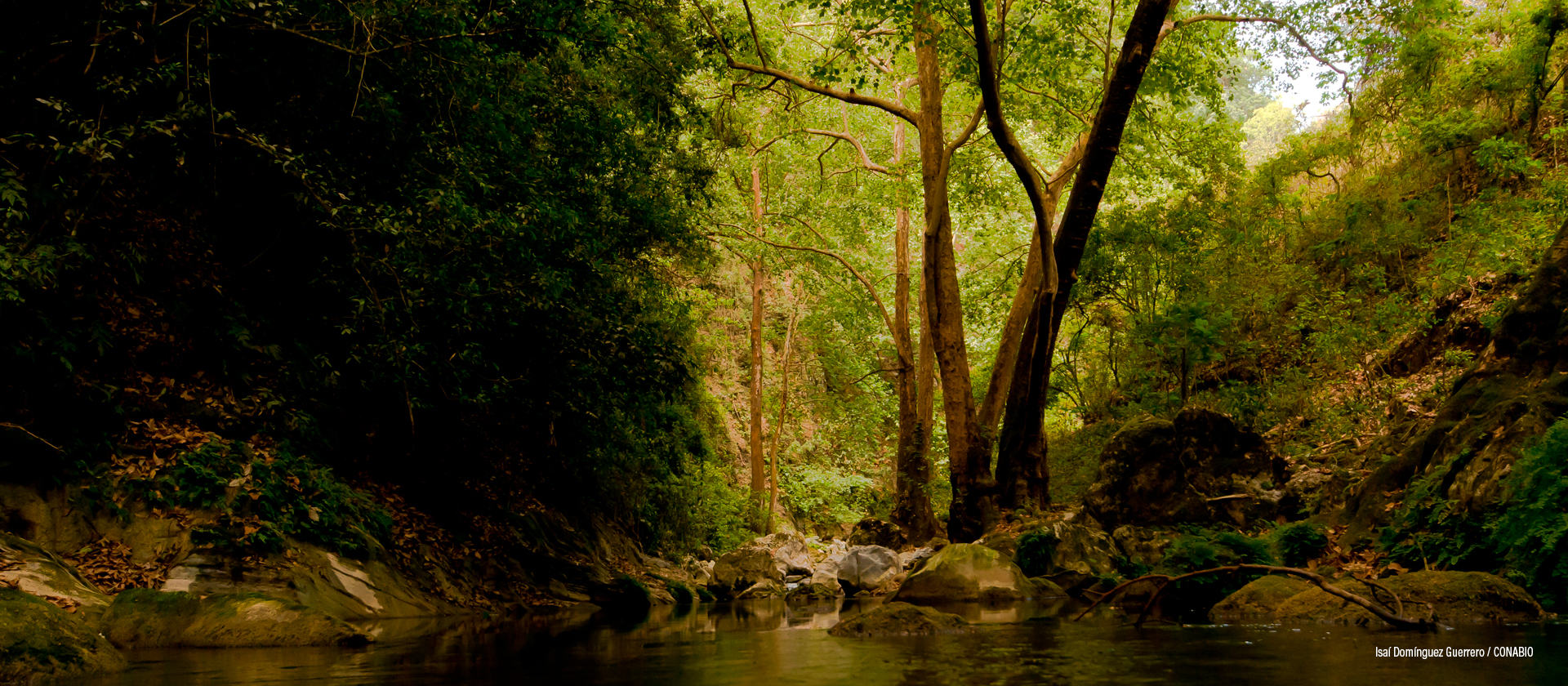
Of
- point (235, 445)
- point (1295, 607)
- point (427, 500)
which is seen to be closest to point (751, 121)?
point (427, 500)

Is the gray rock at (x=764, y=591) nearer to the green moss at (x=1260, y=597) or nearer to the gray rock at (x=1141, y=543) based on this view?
the gray rock at (x=1141, y=543)

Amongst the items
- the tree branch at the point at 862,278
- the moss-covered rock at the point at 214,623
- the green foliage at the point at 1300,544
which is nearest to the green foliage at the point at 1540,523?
the green foliage at the point at 1300,544

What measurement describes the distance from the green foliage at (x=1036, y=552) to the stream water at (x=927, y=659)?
3.66 meters

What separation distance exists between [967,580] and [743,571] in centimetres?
538

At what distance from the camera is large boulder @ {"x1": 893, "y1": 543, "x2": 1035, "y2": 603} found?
844cm

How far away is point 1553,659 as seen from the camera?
10.7ft

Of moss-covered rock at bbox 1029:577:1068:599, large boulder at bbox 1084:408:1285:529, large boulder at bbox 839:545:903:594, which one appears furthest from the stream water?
large boulder at bbox 839:545:903:594

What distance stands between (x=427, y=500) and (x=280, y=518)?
303 centimetres

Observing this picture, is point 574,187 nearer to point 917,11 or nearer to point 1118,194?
point 917,11

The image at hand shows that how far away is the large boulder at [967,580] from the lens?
844cm

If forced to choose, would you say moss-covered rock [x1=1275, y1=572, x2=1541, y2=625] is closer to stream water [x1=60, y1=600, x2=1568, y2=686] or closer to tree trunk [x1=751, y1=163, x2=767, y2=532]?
stream water [x1=60, y1=600, x2=1568, y2=686]

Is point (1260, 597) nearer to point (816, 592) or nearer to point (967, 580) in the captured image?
point (967, 580)

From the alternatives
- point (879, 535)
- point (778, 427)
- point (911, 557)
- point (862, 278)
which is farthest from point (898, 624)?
point (778, 427)

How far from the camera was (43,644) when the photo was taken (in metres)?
3.82
